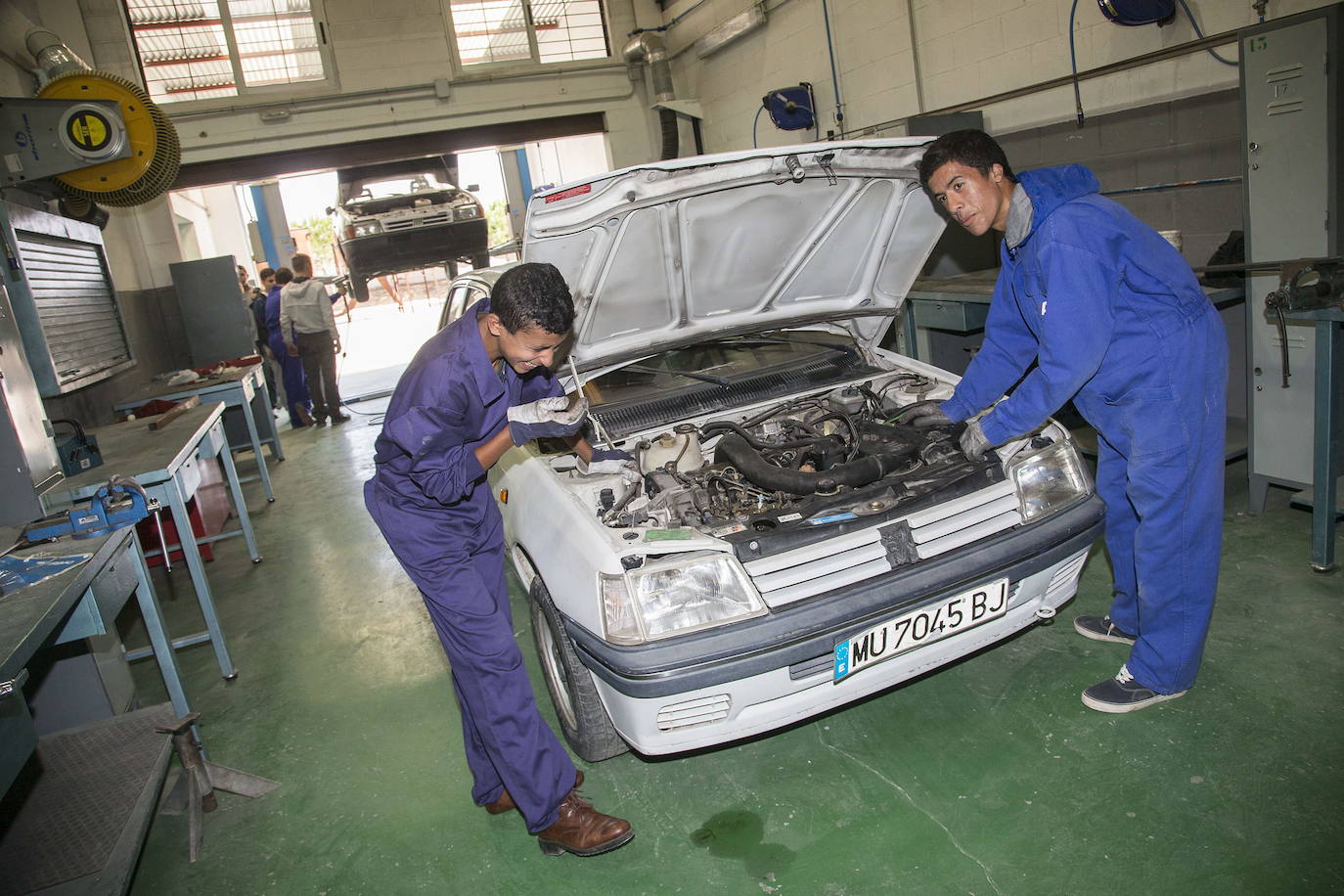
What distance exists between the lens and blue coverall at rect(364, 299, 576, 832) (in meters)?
2.03

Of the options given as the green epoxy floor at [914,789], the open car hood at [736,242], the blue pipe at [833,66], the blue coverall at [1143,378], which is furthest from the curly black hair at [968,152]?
the blue pipe at [833,66]

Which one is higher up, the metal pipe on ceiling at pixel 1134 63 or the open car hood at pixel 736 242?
the metal pipe on ceiling at pixel 1134 63

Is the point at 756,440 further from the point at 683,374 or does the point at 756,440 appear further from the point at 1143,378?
the point at 1143,378

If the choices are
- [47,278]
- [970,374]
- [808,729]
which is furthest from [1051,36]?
[47,278]

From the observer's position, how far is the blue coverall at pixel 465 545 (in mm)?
2031

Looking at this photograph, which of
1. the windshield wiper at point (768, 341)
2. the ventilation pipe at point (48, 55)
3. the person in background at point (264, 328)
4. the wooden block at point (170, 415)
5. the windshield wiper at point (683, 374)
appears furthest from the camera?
the person in background at point (264, 328)

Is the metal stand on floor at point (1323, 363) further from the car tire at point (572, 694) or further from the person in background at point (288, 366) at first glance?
the person in background at point (288, 366)

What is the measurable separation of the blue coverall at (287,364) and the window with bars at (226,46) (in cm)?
224

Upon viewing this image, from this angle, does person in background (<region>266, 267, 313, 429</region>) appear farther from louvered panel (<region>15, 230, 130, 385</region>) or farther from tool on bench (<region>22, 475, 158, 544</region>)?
tool on bench (<region>22, 475, 158, 544</region>)

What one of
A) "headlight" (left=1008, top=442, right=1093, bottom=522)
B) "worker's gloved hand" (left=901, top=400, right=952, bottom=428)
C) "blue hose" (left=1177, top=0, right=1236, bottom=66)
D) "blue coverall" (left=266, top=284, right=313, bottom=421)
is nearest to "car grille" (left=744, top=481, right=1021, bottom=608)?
"headlight" (left=1008, top=442, right=1093, bottom=522)

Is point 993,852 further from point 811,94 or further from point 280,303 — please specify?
point 280,303

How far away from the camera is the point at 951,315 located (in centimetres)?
483

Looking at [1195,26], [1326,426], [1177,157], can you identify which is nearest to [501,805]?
[1326,426]

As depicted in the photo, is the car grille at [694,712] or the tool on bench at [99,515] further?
the tool on bench at [99,515]
